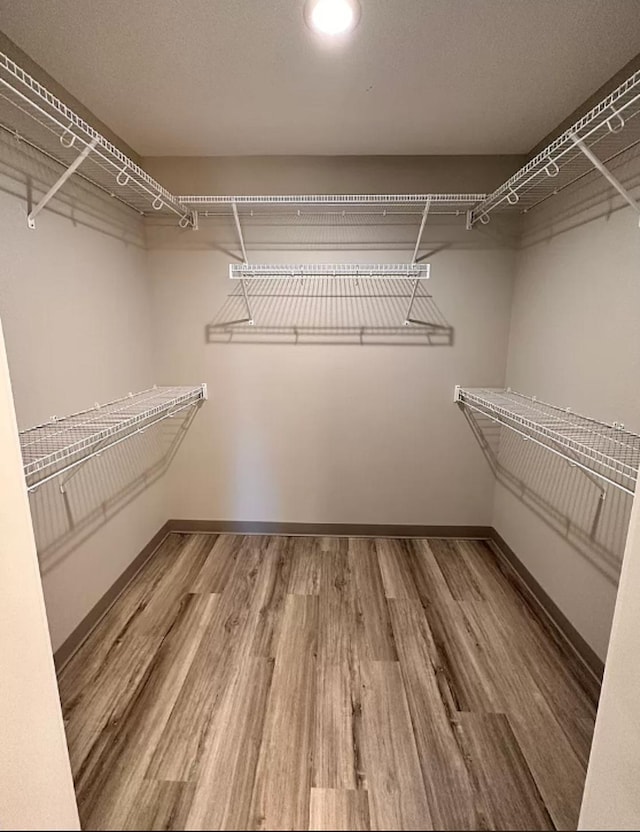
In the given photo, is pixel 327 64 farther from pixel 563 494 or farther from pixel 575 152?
pixel 563 494

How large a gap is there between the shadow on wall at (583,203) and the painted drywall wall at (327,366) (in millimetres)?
216

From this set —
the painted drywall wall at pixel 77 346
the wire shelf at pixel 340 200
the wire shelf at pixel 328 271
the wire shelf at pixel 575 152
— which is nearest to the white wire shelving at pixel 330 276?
the wire shelf at pixel 328 271

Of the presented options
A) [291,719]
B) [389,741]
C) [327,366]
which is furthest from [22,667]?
[327,366]

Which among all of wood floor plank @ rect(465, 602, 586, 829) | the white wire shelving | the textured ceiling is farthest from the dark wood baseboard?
the textured ceiling

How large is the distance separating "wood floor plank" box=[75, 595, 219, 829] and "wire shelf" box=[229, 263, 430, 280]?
176 centimetres

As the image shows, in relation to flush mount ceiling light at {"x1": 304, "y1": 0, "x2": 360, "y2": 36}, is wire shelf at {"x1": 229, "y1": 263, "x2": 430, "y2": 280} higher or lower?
lower

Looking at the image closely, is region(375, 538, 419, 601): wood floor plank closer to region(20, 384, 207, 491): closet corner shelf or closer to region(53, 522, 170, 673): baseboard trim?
region(53, 522, 170, 673): baseboard trim

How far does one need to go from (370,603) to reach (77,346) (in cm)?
178

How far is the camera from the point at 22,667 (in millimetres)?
688

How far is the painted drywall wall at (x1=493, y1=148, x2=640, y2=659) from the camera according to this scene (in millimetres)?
1411

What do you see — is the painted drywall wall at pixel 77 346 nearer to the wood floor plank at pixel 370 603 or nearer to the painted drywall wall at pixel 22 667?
the painted drywall wall at pixel 22 667

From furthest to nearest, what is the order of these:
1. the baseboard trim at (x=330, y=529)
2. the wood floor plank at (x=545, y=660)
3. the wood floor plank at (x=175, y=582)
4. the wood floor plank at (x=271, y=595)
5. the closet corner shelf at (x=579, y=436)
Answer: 1. the baseboard trim at (x=330, y=529)
2. the wood floor plank at (x=175, y=582)
3. the wood floor plank at (x=271, y=595)
4. the wood floor plank at (x=545, y=660)
5. the closet corner shelf at (x=579, y=436)

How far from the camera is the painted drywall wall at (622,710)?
59cm

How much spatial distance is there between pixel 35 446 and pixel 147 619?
3.34 feet
